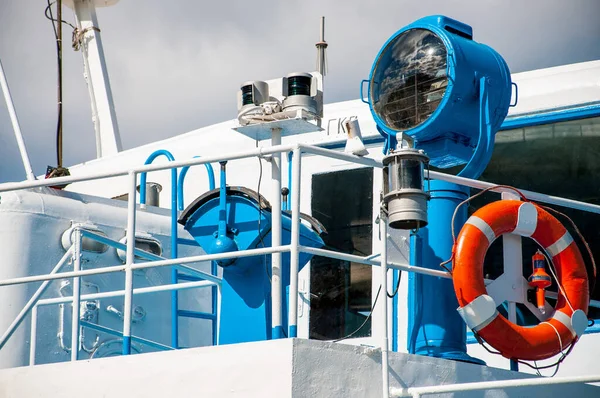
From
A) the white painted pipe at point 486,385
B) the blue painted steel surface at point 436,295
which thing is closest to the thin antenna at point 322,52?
the blue painted steel surface at point 436,295

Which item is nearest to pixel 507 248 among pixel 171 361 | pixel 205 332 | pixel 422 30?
pixel 422 30

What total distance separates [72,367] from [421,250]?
2.18 meters

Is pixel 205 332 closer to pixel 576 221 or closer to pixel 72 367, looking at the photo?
pixel 72 367

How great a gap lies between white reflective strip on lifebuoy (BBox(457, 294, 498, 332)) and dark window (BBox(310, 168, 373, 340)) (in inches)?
81.7

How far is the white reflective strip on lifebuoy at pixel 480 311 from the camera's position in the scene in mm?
5098

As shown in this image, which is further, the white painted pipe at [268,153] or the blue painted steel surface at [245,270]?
the blue painted steel surface at [245,270]

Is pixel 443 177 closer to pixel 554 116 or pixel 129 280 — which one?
pixel 129 280

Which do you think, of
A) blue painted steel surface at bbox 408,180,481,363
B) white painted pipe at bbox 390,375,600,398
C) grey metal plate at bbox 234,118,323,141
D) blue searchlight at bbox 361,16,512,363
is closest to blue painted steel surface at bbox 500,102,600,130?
blue searchlight at bbox 361,16,512,363

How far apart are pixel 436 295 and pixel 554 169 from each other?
197cm

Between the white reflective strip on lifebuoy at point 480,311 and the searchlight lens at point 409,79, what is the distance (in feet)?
4.28

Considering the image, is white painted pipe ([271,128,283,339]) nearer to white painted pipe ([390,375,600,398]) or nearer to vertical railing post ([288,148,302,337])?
vertical railing post ([288,148,302,337])

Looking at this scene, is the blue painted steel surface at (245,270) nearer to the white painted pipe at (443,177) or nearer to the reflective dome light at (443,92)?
the white painted pipe at (443,177)

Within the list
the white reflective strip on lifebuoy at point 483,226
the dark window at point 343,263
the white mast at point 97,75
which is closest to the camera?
the white reflective strip on lifebuoy at point 483,226

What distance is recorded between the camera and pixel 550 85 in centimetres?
744
